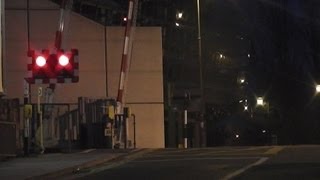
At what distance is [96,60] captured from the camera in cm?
3475

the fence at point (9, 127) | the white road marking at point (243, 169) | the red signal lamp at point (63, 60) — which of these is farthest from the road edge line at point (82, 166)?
the white road marking at point (243, 169)

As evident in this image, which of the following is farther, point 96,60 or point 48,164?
point 96,60

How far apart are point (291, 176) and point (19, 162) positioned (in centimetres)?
850

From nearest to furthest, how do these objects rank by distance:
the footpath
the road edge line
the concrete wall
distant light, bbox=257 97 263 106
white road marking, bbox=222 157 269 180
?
white road marking, bbox=222 157 269 180 < the road edge line < the footpath < the concrete wall < distant light, bbox=257 97 263 106

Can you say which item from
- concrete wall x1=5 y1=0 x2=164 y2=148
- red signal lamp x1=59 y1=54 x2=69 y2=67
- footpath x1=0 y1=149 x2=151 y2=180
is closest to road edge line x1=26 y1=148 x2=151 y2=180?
footpath x1=0 y1=149 x2=151 y2=180

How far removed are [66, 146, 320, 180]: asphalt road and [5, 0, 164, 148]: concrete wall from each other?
13.8m

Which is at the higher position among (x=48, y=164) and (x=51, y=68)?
(x=51, y=68)

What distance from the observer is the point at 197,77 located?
4719 centimetres

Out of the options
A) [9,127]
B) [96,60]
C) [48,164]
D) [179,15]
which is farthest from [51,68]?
[179,15]

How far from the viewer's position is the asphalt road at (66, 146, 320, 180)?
14.5 metres

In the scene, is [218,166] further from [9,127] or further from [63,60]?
[9,127]

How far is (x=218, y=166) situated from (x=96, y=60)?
62.2ft

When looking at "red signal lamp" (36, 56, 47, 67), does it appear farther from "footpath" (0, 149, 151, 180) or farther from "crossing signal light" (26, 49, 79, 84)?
"footpath" (0, 149, 151, 180)

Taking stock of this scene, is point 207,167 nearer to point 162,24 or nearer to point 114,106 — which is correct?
point 114,106
